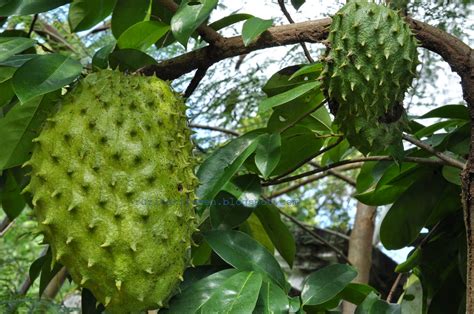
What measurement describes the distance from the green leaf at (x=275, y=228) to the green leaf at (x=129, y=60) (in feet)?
1.83

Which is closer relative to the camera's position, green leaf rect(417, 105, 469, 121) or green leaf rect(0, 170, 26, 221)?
green leaf rect(417, 105, 469, 121)

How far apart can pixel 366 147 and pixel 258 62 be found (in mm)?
1303

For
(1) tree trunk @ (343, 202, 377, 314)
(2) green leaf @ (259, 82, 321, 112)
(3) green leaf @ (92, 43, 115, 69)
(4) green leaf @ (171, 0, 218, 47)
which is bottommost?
(1) tree trunk @ (343, 202, 377, 314)

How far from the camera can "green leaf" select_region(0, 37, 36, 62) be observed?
52.2 inches

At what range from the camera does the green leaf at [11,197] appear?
6.29 feet

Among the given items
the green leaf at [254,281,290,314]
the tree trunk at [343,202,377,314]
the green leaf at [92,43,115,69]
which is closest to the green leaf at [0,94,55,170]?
the green leaf at [92,43,115,69]

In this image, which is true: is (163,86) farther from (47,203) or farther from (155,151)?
(47,203)

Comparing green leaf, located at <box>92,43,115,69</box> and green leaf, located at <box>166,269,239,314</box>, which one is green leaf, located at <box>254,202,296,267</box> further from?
green leaf, located at <box>92,43,115,69</box>

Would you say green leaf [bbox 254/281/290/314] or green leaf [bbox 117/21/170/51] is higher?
green leaf [bbox 117/21/170/51]

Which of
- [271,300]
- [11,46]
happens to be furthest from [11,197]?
[271,300]

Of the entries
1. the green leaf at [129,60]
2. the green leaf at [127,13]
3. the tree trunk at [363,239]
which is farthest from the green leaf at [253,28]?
the tree trunk at [363,239]

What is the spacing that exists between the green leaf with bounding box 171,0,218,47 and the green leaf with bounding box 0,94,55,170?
1.13 feet

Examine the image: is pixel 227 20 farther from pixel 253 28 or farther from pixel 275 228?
pixel 275 228

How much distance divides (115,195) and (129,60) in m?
0.41
